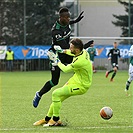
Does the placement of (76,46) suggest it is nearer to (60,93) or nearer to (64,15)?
(60,93)

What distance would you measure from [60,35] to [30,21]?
32273mm

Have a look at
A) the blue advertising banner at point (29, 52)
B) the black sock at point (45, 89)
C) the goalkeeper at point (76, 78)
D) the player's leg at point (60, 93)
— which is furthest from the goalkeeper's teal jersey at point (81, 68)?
the blue advertising banner at point (29, 52)

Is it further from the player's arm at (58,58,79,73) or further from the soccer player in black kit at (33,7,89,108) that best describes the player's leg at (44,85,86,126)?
the soccer player in black kit at (33,7,89,108)

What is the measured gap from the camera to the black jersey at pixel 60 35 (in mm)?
11078

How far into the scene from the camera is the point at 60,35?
36.3 ft

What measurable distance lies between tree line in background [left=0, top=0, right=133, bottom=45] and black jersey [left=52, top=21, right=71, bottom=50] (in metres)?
31.0

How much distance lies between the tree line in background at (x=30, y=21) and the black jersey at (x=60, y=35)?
3096cm

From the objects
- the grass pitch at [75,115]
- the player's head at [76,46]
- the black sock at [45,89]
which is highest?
the player's head at [76,46]

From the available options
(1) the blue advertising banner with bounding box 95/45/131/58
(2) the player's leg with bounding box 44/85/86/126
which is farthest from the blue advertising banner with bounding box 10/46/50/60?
(2) the player's leg with bounding box 44/85/86/126

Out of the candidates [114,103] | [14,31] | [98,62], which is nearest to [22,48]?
[14,31]

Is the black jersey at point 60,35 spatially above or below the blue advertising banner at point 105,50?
above

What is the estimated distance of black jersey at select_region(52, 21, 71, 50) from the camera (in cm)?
1108

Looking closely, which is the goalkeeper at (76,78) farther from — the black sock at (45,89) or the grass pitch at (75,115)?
the black sock at (45,89)

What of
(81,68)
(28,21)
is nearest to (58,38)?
(81,68)
